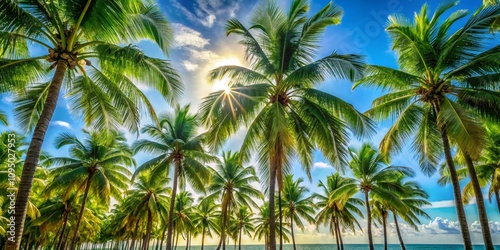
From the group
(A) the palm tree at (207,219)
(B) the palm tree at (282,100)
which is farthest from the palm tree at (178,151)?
(A) the palm tree at (207,219)

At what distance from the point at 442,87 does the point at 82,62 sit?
435 inches

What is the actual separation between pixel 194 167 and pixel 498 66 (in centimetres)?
1376

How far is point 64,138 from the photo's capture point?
16.1 meters

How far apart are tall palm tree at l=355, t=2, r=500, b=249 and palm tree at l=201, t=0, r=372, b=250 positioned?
2.30 m

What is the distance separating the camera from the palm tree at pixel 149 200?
2162 centimetres

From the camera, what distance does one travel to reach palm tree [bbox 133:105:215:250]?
1591 cm

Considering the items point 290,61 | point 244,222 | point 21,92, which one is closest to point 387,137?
point 290,61

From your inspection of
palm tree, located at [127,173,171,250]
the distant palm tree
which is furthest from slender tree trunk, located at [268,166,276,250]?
the distant palm tree

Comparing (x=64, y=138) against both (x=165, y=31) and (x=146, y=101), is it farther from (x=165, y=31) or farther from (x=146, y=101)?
(x=165, y=31)

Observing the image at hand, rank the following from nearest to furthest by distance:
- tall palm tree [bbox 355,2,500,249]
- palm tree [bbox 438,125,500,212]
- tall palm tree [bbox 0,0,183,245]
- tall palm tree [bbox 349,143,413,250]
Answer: tall palm tree [bbox 0,0,183,245] < tall palm tree [bbox 355,2,500,249] < palm tree [bbox 438,125,500,212] < tall palm tree [bbox 349,143,413,250]

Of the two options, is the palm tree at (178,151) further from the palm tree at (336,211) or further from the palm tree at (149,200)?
the palm tree at (336,211)

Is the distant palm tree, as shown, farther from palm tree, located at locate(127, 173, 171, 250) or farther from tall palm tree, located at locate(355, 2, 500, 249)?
tall palm tree, located at locate(355, 2, 500, 249)

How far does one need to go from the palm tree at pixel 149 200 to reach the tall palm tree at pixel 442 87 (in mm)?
16065

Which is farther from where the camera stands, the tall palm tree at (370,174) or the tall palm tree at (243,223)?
the tall palm tree at (243,223)
